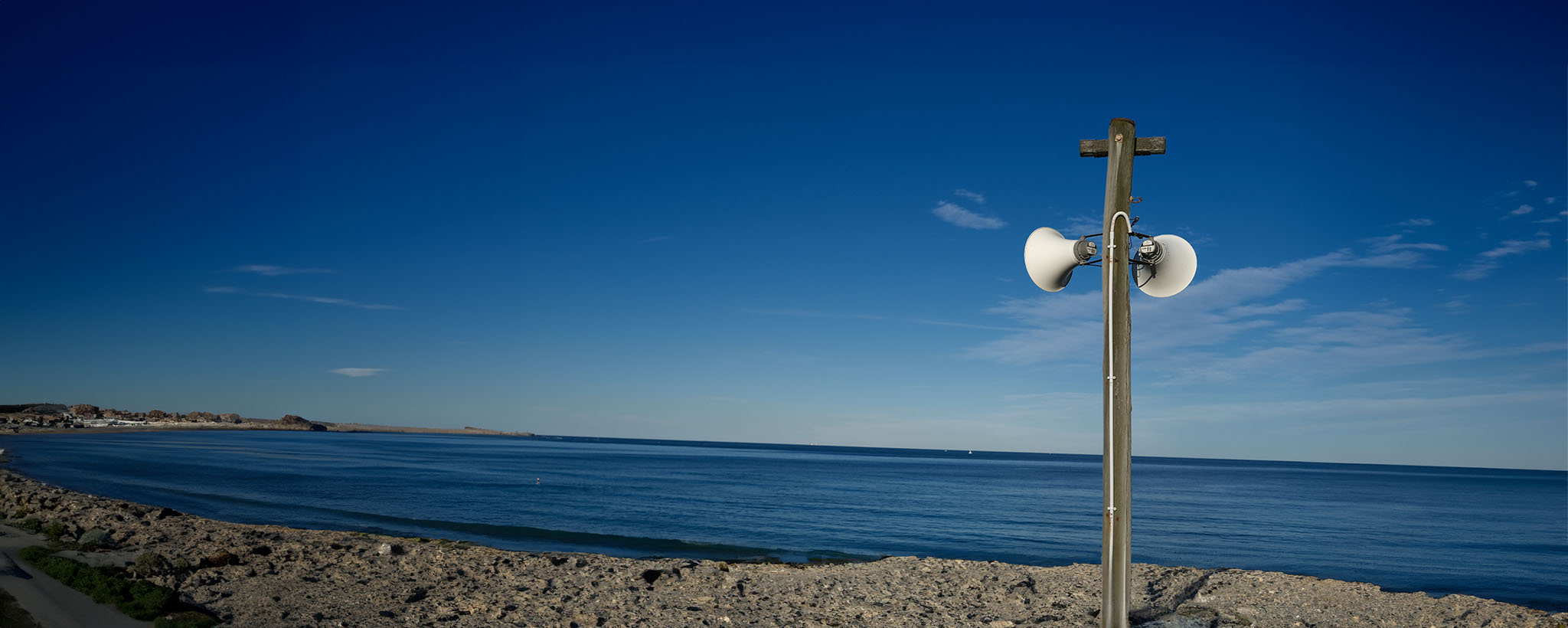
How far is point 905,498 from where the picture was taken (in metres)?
43.5

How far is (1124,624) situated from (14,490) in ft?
102

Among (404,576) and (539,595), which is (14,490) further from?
(539,595)

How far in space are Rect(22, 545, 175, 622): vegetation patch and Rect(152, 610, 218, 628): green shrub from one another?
32cm

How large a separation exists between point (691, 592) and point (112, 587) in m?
7.35

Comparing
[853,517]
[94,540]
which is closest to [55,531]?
[94,540]

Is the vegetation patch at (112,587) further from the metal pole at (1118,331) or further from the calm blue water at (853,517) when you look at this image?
the metal pole at (1118,331)

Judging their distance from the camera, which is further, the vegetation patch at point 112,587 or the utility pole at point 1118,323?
the vegetation patch at point 112,587

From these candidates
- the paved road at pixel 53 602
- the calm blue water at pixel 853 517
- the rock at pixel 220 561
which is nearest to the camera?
the paved road at pixel 53 602

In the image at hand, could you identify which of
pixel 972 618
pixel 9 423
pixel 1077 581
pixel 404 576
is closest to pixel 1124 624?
pixel 972 618

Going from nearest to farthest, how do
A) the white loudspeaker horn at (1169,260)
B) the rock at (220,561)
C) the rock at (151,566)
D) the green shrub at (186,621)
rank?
the white loudspeaker horn at (1169,260) → the green shrub at (186,621) → the rock at (151,566) → the rock at (220,561)

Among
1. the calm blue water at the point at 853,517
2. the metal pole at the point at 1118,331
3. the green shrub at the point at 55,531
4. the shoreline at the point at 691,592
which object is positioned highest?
the metal pole at the point at 1118,331

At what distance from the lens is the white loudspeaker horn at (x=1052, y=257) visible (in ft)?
20.8

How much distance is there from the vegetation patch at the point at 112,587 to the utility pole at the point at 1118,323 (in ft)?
33.9

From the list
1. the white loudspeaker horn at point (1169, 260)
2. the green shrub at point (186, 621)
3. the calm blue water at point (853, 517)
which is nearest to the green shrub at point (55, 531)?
the calm blue water at point (853, 517)
